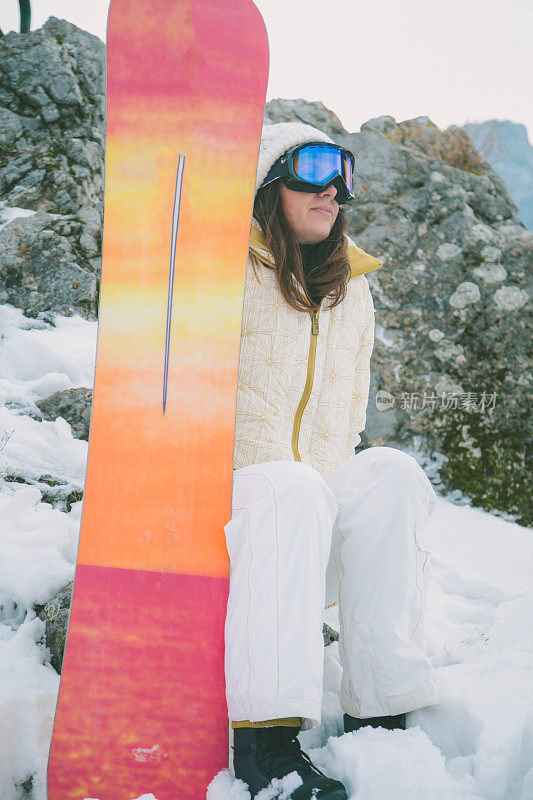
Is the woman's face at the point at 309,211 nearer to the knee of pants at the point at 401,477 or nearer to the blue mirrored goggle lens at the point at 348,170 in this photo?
the blue mirrored goggle lens at the point at 348,170

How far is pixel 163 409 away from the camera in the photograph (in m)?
1.44

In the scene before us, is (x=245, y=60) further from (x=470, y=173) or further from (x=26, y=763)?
(x=470, y=173)

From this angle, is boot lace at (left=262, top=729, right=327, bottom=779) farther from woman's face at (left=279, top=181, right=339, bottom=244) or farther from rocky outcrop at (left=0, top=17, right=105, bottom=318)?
rocky outcrop at (left=0, top=17, right=105, bottom=318)

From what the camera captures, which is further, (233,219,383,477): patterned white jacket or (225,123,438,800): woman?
(233,219,383,477): patterned white jacket

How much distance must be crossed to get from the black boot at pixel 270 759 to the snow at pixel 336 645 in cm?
3

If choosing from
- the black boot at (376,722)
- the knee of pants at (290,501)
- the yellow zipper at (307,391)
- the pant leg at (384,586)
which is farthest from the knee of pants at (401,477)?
the black boot at (376,722)

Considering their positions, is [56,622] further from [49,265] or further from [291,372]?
[49,265]

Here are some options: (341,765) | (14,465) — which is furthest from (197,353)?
(14,465)

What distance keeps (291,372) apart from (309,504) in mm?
501

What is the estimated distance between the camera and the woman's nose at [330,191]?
1725mm

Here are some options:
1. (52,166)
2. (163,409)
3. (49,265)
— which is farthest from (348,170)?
(52,166)

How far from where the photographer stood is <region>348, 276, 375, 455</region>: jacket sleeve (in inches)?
74.8

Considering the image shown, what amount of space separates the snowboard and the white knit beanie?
0.14m

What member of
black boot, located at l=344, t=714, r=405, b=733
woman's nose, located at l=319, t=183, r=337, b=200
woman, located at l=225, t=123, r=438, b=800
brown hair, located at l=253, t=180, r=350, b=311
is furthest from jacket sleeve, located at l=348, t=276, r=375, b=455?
black boot, located at l=344, t=714, r=405, b=733
